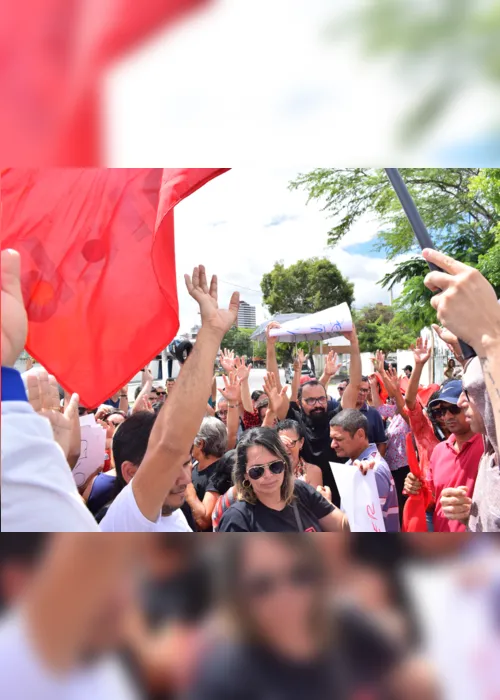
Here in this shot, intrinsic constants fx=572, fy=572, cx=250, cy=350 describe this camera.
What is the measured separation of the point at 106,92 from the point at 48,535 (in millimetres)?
895

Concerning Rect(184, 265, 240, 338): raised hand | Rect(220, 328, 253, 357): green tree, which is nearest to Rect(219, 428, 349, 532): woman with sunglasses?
Rect(220, 328, 253, 357): green tree

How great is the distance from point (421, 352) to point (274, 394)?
110 cm

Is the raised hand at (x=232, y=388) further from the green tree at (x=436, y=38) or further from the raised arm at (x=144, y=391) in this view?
the green tree at (x=436, y=38)

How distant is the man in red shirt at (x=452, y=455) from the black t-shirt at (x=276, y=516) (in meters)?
0.51

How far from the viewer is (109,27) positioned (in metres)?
1.12

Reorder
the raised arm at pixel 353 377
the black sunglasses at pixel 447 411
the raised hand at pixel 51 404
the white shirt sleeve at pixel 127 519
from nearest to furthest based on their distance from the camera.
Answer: the white shirt sleeve at pixel 127 519 < the raised hand at pixel 51 404 < the black sunglasses at pixel 447 411 < the raised arm at pixel 353 377

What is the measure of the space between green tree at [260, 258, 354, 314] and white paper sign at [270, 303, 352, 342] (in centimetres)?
3

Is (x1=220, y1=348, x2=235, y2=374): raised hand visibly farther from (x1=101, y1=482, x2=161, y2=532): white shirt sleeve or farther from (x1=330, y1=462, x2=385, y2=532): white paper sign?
(x1=101, y1=482, x2=161, y2=532): white shirt sleeve

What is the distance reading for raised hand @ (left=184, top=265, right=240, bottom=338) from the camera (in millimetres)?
1531

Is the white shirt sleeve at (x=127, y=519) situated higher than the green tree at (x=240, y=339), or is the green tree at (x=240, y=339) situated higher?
the green tree at (x=240, y=339)

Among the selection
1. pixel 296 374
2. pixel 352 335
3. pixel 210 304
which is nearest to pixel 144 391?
pixel 296 374

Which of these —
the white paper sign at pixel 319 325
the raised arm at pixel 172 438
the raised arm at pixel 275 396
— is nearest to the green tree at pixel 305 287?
the white paper sign at pixel 319 325

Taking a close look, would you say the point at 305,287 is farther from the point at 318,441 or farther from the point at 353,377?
the point at 318,441

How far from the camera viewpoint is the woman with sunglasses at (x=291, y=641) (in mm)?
1221
